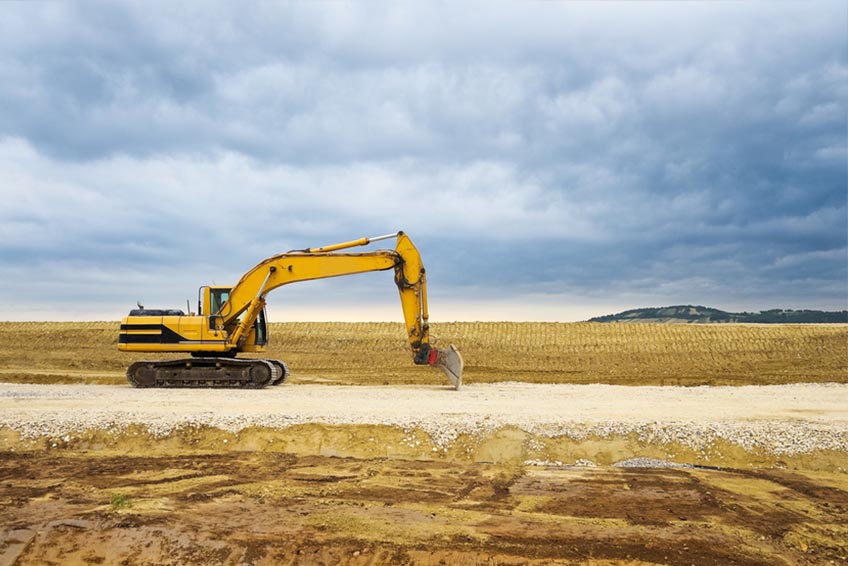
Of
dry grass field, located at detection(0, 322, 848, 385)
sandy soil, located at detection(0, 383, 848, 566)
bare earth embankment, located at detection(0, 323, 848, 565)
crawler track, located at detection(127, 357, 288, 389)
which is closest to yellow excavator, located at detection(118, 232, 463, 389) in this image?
crawler track, located at detection(127, 357, 288, 389)

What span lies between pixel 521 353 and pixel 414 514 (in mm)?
26731

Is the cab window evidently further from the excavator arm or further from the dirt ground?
the dirt ground

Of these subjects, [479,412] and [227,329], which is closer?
[479,412]

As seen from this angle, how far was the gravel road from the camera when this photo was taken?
1076cm

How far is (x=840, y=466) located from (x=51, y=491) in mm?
10791

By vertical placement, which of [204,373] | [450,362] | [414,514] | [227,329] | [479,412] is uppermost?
[227,329]

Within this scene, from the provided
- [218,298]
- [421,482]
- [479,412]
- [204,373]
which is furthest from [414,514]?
[218,298]

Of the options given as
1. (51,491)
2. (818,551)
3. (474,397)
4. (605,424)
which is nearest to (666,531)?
(818,551)

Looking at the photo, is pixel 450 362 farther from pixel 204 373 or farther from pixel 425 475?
pixel 425 475

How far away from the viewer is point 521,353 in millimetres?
33594

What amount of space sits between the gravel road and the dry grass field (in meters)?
7.44

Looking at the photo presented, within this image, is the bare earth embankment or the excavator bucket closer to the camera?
the bare earth embankment

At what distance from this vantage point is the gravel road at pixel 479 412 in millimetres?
10758

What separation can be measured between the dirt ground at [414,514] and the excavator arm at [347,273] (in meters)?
→ 8.23
